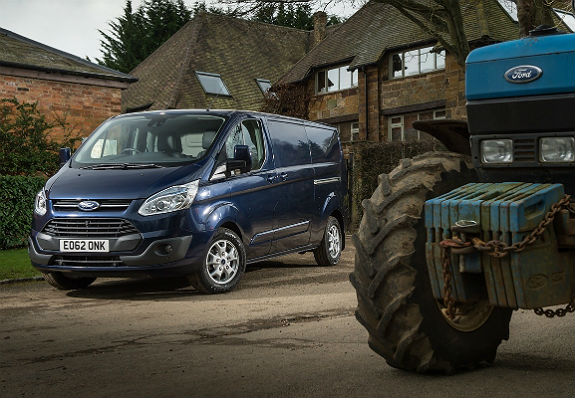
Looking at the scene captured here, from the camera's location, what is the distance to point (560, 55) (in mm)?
4855

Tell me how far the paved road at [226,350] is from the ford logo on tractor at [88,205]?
3.41 feet

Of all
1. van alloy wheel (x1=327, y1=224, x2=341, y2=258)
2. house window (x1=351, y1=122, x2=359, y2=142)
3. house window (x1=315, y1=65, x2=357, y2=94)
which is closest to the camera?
van alloy wheel (x1=327, y1=224, x2=341, y2=258)

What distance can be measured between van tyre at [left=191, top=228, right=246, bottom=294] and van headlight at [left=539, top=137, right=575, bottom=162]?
5.39m

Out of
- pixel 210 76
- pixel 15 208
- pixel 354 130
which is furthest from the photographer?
pixel 210 76

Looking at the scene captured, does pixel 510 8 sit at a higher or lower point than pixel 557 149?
higher

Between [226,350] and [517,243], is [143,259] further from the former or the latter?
[517,243]

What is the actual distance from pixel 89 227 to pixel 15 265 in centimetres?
420

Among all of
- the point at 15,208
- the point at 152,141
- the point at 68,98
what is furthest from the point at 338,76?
the point at 152,141

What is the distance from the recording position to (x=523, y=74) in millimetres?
4992

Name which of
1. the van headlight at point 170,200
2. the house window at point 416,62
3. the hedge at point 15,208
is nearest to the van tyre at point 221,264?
the van headlight at point 170,200

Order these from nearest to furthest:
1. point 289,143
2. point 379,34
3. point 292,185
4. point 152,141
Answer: point 152,141
point 292,185
point 289,143
point 379,34

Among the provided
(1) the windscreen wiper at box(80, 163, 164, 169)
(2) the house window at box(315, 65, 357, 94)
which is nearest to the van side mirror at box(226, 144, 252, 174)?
(1) the windscreen wiper at box(80, 163, 164, 169)

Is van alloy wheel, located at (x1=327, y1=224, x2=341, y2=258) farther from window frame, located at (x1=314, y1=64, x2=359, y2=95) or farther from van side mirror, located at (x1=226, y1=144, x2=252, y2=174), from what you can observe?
window frame, located at (x1=314, y1=64, x2=359, y2=95)

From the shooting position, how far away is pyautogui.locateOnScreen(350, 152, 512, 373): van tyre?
4996mm
